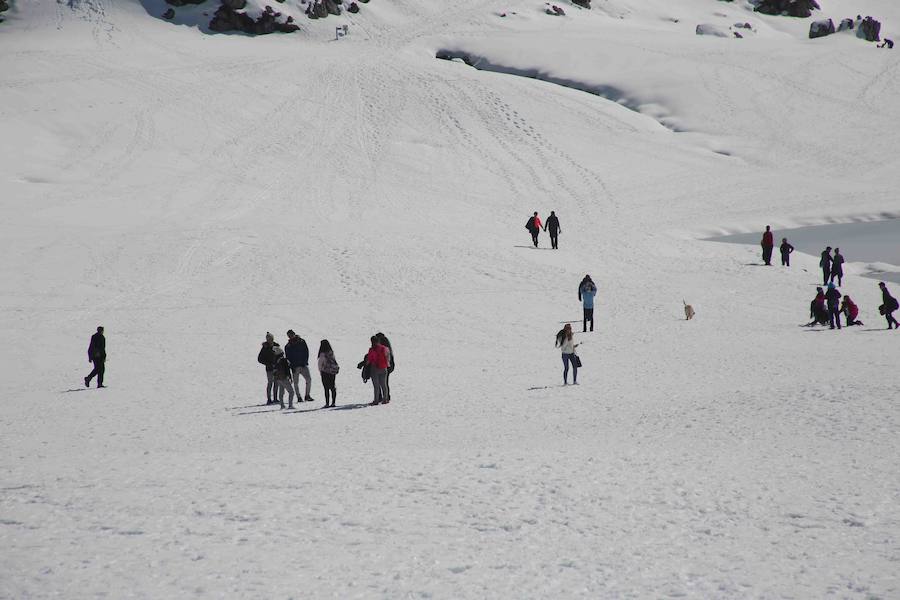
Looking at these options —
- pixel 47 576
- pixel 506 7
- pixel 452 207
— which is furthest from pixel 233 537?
pixel 506 7

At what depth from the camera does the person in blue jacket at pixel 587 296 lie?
1986 cm

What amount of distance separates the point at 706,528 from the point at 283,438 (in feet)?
20.7

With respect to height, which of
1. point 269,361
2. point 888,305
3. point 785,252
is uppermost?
point 785,252

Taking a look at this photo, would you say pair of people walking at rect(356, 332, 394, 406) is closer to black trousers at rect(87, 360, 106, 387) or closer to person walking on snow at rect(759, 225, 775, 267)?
black trousers at rect(87, 360, 106, 387)

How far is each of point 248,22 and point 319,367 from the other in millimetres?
49373

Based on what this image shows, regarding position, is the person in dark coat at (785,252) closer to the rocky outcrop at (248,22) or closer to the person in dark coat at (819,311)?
the person in dark coat at (819,311)

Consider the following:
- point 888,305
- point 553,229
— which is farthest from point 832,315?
point 553,229

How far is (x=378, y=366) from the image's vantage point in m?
13.9

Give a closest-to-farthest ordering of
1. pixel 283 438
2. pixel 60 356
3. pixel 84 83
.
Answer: pixel 283 438
pixel 60 356
pixel 84 83

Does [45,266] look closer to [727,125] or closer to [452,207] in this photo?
[452,207]

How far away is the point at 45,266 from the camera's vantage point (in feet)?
81.8

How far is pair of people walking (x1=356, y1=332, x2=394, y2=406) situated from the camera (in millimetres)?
13891

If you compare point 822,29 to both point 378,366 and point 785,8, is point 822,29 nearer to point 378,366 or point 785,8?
point 785,8

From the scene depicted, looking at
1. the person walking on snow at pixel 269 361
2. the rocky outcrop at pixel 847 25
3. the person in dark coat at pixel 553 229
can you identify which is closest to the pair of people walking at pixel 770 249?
the person in dark coat at pixel 553 229
